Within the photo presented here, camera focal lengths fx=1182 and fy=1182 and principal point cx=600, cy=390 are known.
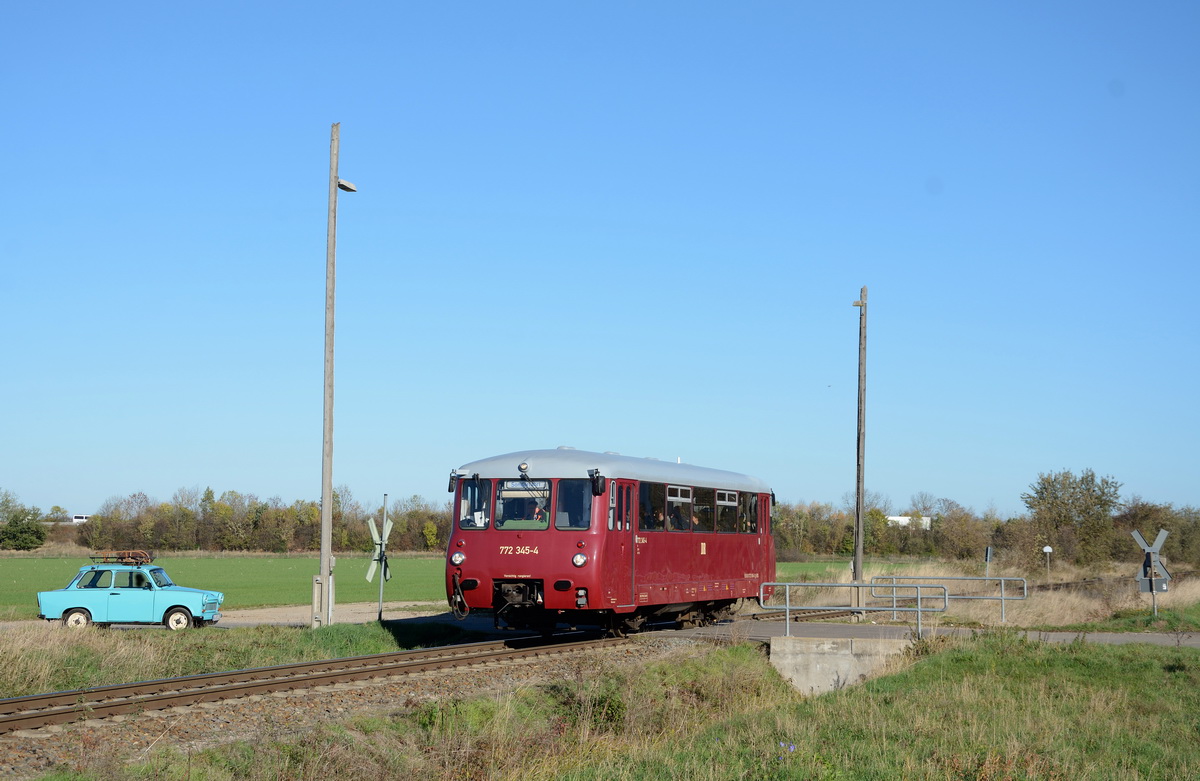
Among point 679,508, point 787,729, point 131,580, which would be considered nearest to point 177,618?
point 131,580

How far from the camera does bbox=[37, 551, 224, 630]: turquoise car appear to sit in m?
25.5

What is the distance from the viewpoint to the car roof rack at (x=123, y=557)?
89.7ft

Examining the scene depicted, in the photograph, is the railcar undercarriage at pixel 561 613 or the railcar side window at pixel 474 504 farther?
the railcar side window at pixel 474 504

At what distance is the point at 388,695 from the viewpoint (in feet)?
47.0

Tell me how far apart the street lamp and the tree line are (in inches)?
955

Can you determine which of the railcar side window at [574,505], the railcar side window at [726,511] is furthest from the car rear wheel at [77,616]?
the railcar side window at [726,511]

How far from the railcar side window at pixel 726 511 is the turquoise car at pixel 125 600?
11.6 meters

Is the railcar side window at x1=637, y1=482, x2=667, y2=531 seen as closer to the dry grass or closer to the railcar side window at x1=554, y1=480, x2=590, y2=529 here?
the railcar side window at x1=554, y1=480, x2=590, y2=529

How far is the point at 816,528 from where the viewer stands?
10950cm

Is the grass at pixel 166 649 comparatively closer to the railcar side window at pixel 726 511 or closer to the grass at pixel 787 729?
the grass at pixel 787 729

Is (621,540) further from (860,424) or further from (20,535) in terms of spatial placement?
(20,535)

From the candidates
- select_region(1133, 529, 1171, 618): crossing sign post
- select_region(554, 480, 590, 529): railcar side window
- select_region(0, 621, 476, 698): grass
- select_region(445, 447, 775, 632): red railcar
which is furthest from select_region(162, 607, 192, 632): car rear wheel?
select_region(1133, 529, 1171, 618): crossing sign post

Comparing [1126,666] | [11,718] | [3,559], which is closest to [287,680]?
[11,718]

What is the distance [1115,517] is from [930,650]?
56.3m
